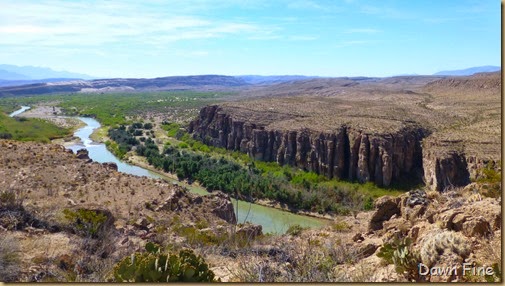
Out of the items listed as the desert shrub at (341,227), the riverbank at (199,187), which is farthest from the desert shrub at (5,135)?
the desert shrub at (341,227)

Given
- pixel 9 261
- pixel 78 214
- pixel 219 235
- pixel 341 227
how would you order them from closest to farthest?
pixel 9 261, pixel 78 214, pixel 219 235, pixel 341 227

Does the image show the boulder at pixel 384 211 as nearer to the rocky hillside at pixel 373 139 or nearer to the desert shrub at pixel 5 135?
the rocky hillside at pixel 373 139

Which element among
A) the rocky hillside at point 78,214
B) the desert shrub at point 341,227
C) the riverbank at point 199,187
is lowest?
the riverbank at point 199,187

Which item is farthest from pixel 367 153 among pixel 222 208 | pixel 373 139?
pixel 222 208

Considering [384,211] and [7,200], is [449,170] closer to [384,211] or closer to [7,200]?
[384,211]

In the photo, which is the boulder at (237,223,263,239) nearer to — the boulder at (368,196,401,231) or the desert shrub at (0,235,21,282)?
the boulder at (368,196,401,231)

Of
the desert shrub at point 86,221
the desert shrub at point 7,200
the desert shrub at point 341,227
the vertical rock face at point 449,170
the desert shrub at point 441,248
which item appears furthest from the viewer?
the vertical rock face at point 449,170
